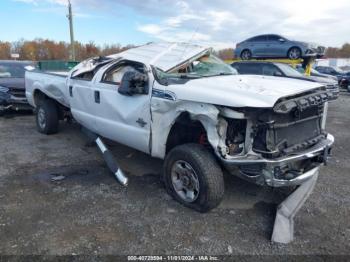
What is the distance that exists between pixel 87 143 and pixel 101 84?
1.95 metres

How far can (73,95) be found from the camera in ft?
19.5

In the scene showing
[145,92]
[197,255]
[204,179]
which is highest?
[145,92]

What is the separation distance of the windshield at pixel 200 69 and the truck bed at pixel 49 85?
2.62 metres

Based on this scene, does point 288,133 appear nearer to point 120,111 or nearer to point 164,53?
point 164,53

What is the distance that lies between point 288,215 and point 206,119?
1.34 metres

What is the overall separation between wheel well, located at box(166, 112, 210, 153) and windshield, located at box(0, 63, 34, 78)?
25.3 feet

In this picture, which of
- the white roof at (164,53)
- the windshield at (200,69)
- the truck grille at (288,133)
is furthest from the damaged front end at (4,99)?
the truck grille at (288,133)

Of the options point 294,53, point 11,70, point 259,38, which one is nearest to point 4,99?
point 11,70

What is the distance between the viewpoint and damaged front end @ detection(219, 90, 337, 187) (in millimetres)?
3371

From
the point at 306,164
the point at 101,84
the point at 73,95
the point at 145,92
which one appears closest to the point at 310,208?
the point at 306,164

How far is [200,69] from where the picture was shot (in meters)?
4.84

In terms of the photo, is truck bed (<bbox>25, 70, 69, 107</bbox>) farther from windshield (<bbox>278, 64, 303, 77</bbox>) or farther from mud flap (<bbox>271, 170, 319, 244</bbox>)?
windshield (<bbox>278, 64, 303, 77</bbox>)

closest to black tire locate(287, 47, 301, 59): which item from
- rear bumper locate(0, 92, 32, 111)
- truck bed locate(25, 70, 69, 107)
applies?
truck bed locate(25, 70, 69, 107)

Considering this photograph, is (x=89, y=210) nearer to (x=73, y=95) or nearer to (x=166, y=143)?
(x=166, y=143)
